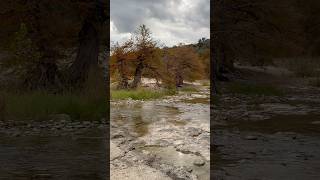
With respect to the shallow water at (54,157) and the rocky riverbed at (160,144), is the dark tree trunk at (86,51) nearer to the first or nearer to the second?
the rocky riverbed at (160,144)

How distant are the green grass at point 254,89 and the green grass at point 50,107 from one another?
27.1 feet

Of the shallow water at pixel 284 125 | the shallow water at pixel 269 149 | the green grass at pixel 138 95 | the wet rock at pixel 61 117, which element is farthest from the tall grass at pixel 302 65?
the wet rock at pixel 61 117

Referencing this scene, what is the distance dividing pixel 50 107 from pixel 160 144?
171 inches

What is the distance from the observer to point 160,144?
10.3 metres

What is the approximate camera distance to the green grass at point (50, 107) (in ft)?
42.8

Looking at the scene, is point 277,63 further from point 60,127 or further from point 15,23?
point 60,127

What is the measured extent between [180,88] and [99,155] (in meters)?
18.6

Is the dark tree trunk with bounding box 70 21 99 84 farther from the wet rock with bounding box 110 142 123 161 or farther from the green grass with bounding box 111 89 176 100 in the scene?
the wet rock with bounding box 110 142 123 161

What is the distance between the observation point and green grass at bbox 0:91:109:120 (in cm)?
1305

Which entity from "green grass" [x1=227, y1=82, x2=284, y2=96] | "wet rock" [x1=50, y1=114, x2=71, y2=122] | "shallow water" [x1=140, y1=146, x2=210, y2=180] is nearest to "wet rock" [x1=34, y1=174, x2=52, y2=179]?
"shallow water" [x1=140, y1=146, x2=210, y2=180]

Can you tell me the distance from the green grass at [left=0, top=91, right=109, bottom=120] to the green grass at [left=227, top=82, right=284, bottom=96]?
27.1 feet

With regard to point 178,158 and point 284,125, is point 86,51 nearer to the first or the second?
point 284,125

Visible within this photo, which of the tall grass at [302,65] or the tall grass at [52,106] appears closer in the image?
the tall grass at [52,106]

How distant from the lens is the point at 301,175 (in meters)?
7.69
